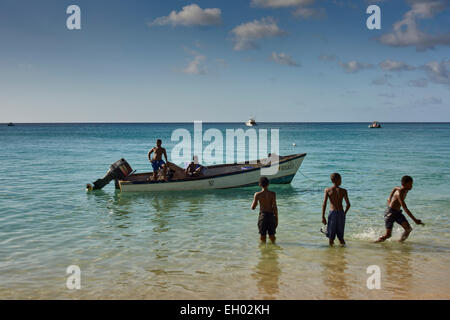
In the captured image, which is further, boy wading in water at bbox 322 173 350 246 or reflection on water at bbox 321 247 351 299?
boy wading in water at bbox 322 173 350 246

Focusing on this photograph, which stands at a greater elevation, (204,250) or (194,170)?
(194,170)

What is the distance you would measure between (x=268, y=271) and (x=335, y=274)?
4.27 ft

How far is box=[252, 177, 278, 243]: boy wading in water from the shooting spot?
8.09 m

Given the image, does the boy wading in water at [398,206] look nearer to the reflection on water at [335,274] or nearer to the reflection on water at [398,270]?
the reflection on water at [398,270]

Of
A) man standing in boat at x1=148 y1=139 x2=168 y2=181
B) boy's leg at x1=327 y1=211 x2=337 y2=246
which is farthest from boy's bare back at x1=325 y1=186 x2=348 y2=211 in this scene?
man standing in boat at x1=148 y1=139 x2=168 y2=181

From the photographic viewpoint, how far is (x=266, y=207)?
8.23m

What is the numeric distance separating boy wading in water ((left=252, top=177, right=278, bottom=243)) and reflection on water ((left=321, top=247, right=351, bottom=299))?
1.36 metres

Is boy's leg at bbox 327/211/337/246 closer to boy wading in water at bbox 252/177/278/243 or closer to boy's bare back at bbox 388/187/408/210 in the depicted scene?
boy wading in water at bbox 252/177/278/243

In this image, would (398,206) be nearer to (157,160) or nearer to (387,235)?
(387,235)

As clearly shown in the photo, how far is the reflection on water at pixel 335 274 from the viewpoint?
634cm

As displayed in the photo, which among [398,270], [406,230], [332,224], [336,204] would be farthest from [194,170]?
[398,270]

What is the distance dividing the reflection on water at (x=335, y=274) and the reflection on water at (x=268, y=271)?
2.96ft
